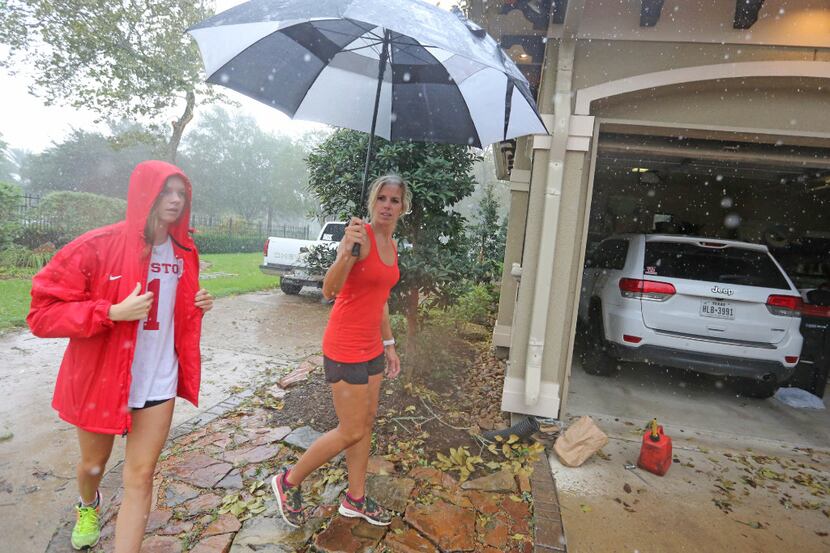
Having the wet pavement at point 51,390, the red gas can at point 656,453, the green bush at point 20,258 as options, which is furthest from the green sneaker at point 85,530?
the green bush at point 20,258

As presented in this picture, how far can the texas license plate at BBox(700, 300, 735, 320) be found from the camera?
14.0 feet

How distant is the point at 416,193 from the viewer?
3.91 meters

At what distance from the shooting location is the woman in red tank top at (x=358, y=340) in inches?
87.4

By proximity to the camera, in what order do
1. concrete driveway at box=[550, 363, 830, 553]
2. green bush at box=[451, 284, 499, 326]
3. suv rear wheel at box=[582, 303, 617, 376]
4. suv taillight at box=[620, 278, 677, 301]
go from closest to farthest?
concrete driveway at box=[550, 363, 830, 553]
suv taillight at box=[620, 278, 677, 301]
suv rear wheel at box=[582, 303, 617, 376]
green bush at box=[451, 284, 499, 326]

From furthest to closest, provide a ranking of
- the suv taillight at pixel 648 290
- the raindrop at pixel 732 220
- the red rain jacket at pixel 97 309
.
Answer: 1. the raindrop at pixel 732 220
2. the suv taillight at pixel 648 290
3. the red rain jacket at pixel 97 309

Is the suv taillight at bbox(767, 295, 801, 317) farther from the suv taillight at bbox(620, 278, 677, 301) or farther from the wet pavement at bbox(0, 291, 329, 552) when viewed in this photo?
the wet pavement at bbox(0, 291, 329, 552)

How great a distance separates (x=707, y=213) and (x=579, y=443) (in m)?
8.51

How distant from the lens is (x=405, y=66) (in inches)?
110

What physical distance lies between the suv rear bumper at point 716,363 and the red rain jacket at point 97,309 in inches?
169

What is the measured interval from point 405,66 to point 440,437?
259 cm

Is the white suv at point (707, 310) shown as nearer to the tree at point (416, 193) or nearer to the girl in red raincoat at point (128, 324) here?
the tree at point (416, 193)

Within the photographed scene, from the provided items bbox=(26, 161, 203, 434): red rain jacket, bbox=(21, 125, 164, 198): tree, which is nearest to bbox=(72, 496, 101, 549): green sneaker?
bbox=(26, 161, 203, 434): red rain jacket

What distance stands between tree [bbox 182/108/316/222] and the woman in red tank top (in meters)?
35.7

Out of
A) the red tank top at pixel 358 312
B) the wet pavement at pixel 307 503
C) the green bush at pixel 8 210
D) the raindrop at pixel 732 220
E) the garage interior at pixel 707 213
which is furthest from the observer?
the green bush at pixel 8 210
